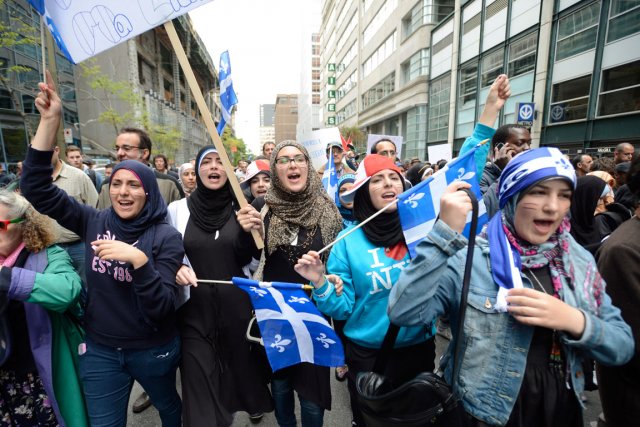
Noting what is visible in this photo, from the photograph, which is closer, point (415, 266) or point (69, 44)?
point (415, 266)

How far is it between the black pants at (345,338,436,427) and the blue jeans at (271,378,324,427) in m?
0.36

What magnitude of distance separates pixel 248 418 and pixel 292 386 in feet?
2.79

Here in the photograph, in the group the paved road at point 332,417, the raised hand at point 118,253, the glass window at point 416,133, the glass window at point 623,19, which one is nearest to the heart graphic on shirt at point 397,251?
the raised hand at point 118,253

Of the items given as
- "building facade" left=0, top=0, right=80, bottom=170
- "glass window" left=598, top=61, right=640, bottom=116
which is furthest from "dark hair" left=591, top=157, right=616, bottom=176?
"building facade" left=0, top=0, right=80, bottom=170

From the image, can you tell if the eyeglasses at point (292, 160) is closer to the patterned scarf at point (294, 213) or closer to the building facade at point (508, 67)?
the patterned scarf at point (294, 213)

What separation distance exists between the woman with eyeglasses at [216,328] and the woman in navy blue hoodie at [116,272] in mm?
217

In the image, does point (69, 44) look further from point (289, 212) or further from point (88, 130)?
point (88, 130)

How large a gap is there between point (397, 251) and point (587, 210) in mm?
2615

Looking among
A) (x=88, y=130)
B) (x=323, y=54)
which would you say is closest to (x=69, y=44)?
(x=88, y=130)

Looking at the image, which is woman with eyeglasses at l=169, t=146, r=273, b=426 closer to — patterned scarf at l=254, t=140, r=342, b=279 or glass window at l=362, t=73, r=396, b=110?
patterned scarf at l=254, t=140, r=342, b=279

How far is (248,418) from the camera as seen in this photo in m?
2.97

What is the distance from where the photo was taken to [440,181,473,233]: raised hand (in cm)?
133

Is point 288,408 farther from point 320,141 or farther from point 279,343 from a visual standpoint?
point 320,141

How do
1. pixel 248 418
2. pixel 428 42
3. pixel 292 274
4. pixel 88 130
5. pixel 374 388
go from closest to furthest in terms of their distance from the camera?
pixel 374 388
pixel 292 274
pixel 248 418
pixel 428 42
pixel 88 130
